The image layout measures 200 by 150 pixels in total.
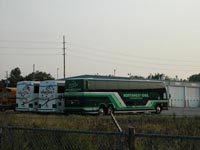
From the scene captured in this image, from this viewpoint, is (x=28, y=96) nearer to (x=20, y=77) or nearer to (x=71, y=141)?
(x=71, y=141)

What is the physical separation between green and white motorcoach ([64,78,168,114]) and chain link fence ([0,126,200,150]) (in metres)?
28.2

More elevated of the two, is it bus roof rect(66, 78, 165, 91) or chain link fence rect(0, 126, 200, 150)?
bus roof rect(66, 78, 165, 91)

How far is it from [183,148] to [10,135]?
3.87m

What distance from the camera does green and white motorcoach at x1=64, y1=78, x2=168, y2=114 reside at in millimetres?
38125

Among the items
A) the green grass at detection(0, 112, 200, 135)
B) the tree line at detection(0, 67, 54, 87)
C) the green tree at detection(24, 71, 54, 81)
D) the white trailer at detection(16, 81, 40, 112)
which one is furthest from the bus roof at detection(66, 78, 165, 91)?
the green tree at detection(24, 71, 54, 81)

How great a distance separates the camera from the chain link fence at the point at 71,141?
7.40 m

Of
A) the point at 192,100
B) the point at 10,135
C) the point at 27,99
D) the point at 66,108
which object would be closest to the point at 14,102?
the point at 27,99

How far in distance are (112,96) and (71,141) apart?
30.5 meters

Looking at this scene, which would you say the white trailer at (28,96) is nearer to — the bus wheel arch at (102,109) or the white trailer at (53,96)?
the white trailer at (53,96)

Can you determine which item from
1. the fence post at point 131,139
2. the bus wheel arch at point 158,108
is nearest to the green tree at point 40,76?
the bus wheel arch at point 158,108

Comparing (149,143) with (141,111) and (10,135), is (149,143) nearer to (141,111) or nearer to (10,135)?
(10,135)

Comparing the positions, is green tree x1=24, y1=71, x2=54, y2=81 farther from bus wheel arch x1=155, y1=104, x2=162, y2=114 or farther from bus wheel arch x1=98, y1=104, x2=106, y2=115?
bus wheel arch x1=98, y1=104, x2=106, y2=115

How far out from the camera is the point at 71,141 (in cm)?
927

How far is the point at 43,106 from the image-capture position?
137ft
